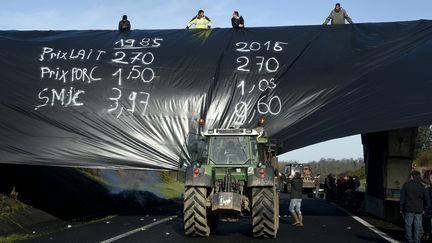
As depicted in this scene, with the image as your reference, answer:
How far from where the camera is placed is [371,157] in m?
23.8

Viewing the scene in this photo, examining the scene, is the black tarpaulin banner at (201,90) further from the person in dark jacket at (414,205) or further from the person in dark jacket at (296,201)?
the person in dark jacket at (414,205)

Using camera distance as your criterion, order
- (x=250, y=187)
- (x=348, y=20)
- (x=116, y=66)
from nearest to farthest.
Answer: (x=250, y=187) < (x=116, y=66) < (x=348, y=20)

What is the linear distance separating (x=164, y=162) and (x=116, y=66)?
3447mm

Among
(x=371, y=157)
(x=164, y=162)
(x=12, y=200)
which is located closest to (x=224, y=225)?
(x=164, y=162)

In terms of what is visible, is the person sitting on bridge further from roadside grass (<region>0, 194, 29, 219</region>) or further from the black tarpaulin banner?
roadside grass (<region>0, 194, 29, 219</region>)

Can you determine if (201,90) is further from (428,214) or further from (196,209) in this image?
(428,214)

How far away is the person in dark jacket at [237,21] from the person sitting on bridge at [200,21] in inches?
51.8

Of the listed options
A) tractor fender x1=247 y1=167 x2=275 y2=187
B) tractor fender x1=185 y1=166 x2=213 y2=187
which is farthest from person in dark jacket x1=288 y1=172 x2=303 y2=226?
tractor fender x1=185 y1=166 x2=213 y2=187

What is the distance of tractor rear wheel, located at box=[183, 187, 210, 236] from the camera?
13.7 metres

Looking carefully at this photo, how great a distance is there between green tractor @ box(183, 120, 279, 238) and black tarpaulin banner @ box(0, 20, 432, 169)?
3.82 ft

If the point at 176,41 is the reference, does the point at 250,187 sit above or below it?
below

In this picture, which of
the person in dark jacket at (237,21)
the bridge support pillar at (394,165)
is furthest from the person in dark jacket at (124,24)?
the bridge support pillar at (394,165)

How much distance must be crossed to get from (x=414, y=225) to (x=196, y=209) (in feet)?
15.9

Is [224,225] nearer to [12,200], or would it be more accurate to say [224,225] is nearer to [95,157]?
[95,157]
